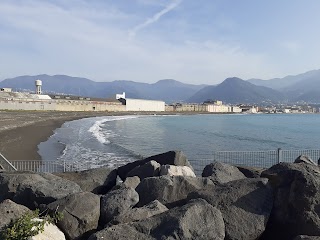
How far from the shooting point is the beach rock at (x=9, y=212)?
566 cm

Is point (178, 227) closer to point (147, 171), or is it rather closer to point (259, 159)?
point (147, 171)

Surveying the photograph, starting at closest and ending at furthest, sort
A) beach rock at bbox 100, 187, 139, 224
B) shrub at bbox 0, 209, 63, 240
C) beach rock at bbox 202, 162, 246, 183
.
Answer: shrub at bbox 0, 209, 63, 240 → beach rock at bbox 100, 187, 139, 224 → beach rock at bbox 202, 162, 246, 183

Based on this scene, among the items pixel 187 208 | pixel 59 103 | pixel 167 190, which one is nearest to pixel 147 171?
pixel 167 190

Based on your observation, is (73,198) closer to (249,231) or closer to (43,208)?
(43,208)

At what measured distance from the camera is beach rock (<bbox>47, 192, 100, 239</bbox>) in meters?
6.10

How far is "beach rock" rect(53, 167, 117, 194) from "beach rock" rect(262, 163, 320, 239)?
4744mm

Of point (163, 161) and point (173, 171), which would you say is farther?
point (163, 161)

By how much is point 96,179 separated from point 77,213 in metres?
4.15

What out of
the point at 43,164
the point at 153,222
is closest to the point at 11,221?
the point at 153,222

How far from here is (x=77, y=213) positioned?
621 cm

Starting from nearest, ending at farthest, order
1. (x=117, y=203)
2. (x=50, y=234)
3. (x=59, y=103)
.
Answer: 1. (x=50, y=234)
2. (x=117, y=203)
3. (x=59, y=103)

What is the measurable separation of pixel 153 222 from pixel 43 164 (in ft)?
45.2

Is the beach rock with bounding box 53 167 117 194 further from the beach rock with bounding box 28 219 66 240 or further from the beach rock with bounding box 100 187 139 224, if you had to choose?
the beach rock with bounding box 28 219 66 240

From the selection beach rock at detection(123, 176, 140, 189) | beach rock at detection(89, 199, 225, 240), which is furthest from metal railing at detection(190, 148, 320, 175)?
beach rock at detection(89, 199, 225, 240)
